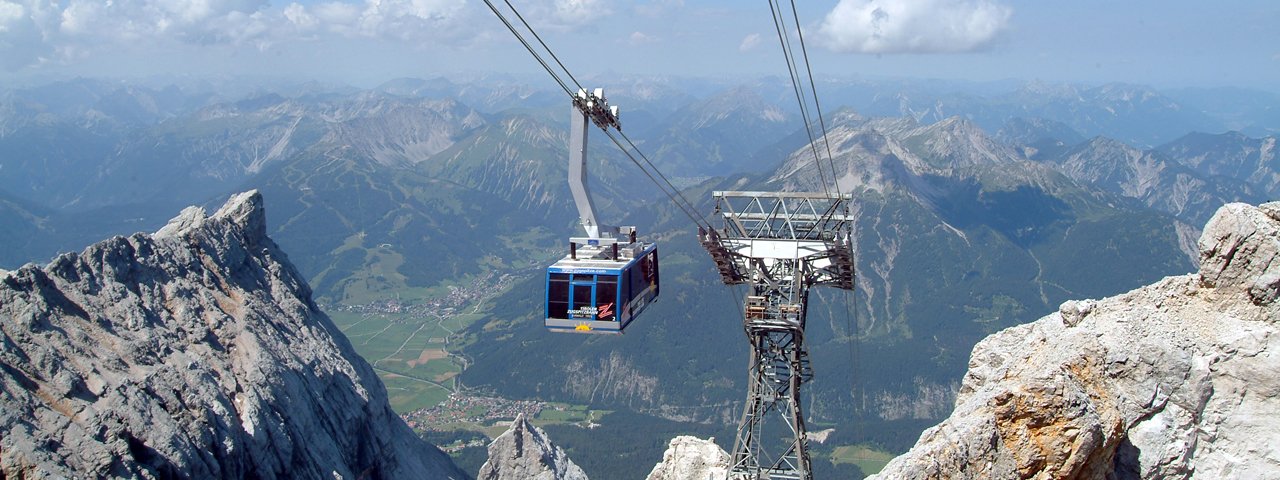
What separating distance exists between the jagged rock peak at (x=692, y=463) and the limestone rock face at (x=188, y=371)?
1532 cm

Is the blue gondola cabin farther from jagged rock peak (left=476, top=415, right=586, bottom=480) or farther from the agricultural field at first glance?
the agricultural field

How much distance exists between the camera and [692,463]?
4553 centimetres

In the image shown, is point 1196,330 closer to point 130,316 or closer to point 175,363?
point 175,363

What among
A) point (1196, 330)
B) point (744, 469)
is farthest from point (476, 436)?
point (1196, 330)

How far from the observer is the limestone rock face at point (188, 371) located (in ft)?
108

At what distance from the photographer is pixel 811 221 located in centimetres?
3794

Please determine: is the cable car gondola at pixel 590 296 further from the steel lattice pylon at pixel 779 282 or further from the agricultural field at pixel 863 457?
the agricultural field at pixel 863 457

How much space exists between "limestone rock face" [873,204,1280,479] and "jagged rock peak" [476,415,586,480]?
4179cm

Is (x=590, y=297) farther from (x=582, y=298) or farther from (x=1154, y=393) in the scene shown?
(x=1154, y=393)

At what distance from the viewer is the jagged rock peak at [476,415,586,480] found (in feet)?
187

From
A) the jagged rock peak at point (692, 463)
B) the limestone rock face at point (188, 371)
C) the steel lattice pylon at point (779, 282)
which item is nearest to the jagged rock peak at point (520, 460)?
the limestone rock face at point (188, 371)

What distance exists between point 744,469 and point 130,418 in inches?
913

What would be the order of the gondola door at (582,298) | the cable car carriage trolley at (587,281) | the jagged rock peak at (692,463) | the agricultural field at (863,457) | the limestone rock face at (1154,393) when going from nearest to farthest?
1. the limestone rock face at (1154,393)
2. the cable car carriage trolley at (587,281)
3. the gondola door at (582,298)
4. the jagged rock peak at (692,463)
5. the agricultural field at (863,457)

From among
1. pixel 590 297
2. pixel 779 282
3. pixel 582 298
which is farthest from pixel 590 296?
pixel 779 282
